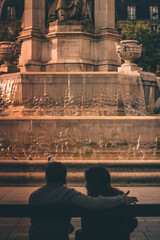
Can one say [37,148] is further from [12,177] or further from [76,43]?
[76,43]

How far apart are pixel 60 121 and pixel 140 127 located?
2326mm

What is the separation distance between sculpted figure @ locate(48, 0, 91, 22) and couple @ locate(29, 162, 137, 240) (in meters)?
13.2

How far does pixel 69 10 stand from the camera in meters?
16.1

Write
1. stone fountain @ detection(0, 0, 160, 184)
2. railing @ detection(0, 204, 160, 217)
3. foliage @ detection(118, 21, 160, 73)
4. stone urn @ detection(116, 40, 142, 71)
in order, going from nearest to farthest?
1. railing @ detection(0, 204, 160, 217)
2. stone fountain @ detection(0, 0, 160, 184)
3. stone urn @ detection(116, 40, 142, 71)
4. foliage @ detection(118, 21, 160, 73)

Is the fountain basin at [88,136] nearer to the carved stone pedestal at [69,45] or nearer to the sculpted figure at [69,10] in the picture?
the carved stone pedestal at [69,45]

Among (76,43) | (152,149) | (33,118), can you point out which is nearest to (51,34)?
(76,43)

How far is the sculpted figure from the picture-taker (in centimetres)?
1583

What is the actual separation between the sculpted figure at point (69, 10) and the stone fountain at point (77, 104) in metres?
0.05

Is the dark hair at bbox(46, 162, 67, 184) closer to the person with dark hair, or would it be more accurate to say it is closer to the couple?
the couple

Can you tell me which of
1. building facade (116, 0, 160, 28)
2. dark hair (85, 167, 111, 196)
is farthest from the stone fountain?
building facade (116, 0, 160, 28)

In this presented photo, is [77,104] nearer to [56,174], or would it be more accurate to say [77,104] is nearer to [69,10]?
[69,10]

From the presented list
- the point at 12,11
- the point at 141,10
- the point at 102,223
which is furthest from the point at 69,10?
the point at 141,10

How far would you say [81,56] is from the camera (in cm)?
1573

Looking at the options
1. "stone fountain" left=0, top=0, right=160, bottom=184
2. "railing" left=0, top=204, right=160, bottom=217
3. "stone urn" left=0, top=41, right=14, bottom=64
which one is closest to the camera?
"railing" left=0, top=204, right=160, bottom=217
